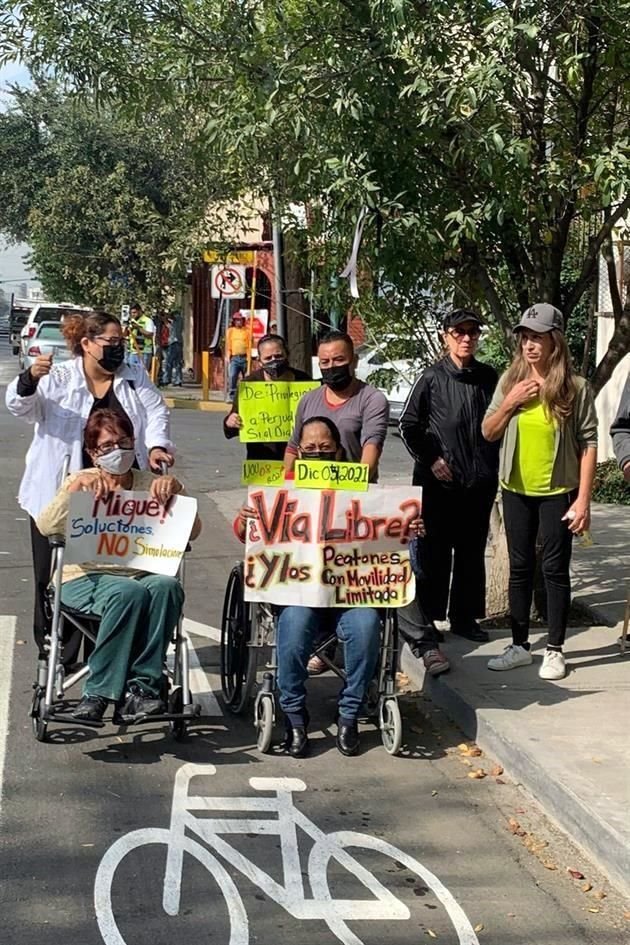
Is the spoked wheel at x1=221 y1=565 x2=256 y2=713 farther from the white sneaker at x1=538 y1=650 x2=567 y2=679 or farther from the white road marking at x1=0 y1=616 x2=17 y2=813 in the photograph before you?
the white sneaker at x1=538 y1=650 x2=567 y2=679

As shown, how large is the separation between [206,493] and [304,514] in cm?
860

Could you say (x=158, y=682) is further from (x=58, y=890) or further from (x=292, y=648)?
(x=58, y=890)

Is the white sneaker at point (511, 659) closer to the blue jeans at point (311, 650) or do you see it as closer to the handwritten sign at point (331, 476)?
the blue jeans at point (311, 650)

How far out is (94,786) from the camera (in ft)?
17.7

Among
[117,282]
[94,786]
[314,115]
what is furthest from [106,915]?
[117,282]

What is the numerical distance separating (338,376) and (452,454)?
93 cm

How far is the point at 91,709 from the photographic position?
5.62 metres

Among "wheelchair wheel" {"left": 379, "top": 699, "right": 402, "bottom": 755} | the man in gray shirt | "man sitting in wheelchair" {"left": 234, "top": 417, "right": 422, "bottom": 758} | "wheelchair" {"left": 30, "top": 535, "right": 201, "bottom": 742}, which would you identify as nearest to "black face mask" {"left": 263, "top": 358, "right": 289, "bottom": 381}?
the man in gray shirt

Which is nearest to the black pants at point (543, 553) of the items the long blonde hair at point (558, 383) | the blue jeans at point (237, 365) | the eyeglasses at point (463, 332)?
the long blonde hair at point (558, 383)

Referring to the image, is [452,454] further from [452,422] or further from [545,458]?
[545,458]

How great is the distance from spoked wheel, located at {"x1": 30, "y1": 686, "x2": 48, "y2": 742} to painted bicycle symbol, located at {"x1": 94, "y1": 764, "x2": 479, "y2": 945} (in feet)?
2.33

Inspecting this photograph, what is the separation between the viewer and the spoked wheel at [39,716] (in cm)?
571

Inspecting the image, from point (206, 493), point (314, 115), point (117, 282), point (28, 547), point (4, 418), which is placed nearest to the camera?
point (314, 115)

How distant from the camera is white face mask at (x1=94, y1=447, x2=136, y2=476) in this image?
19.8 ft
